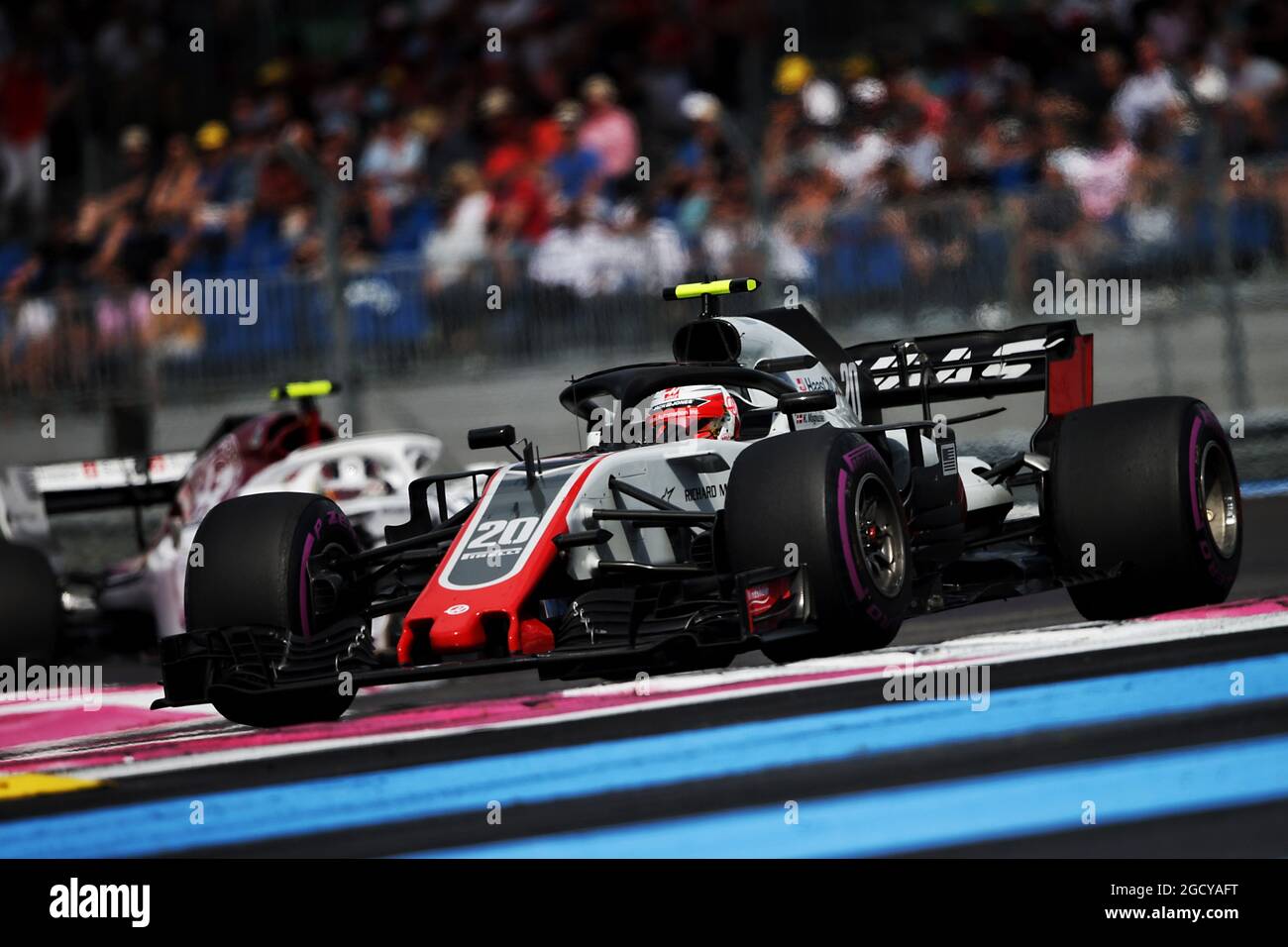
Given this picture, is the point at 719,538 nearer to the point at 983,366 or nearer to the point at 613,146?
the point at 983,366

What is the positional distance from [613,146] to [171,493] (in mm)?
4866

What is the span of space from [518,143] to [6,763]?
882 cm

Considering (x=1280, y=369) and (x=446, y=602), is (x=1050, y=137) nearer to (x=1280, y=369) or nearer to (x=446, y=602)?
(x=1280, y=369)

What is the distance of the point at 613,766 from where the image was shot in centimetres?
630

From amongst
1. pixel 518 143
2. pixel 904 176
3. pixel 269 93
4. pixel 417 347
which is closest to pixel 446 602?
pixel 417 347

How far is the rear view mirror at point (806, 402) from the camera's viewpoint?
700 cm

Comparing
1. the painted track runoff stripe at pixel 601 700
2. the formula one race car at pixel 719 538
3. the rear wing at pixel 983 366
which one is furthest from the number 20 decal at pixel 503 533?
the rear wing at pixel 983 366

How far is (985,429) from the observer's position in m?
12.8

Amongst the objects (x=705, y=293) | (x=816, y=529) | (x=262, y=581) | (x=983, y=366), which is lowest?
(x=262, y=581)

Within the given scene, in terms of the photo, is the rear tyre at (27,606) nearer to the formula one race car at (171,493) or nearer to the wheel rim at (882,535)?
the formula one race car at (171,493)
